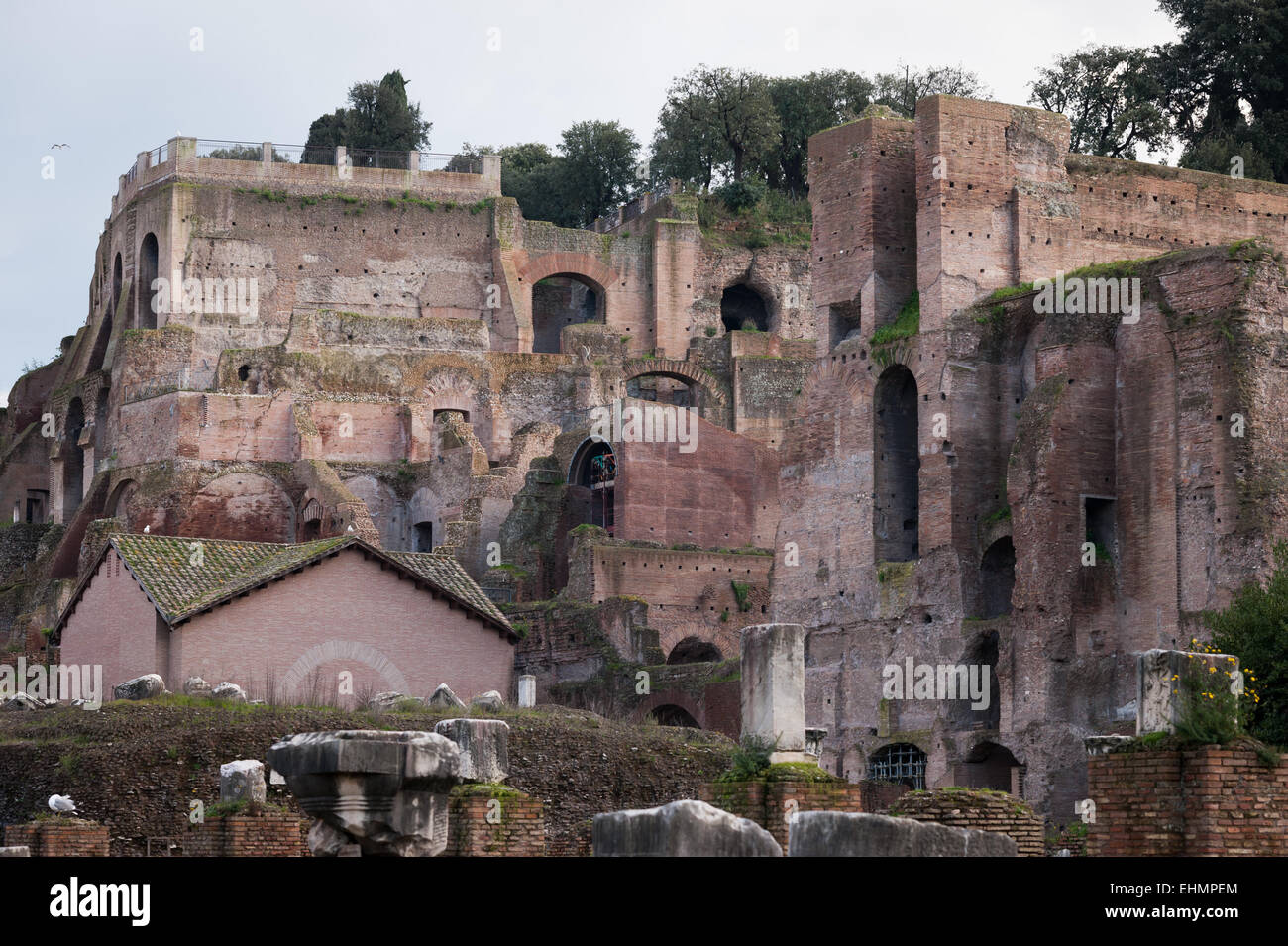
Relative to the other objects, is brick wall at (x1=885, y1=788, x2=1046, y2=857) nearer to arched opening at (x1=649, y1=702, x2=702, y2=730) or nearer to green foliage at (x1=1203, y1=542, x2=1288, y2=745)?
green foliage at (x1=1203, y1=542, x2=1288, y2=745)

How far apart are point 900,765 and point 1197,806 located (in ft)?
94.4

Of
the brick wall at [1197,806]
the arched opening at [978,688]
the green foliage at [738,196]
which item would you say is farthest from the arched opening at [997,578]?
the brick wall at [1197,806]

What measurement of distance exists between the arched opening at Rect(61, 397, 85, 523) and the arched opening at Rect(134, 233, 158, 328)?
9.81ft

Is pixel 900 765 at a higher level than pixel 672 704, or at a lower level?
lower

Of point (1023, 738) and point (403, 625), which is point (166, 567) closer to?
point (403, 625)

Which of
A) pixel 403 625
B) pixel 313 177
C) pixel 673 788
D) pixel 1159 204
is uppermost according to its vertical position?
pixel 313 177

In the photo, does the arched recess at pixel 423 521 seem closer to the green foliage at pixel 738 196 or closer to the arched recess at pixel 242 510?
the arched recess at pixel 242 510

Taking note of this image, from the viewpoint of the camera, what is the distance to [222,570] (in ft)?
123

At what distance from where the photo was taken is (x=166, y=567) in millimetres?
37375

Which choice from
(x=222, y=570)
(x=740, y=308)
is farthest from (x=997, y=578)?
(x=740, y=308)

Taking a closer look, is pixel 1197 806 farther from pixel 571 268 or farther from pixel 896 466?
pixel 571 268

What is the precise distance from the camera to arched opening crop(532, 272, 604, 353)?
237 feet
